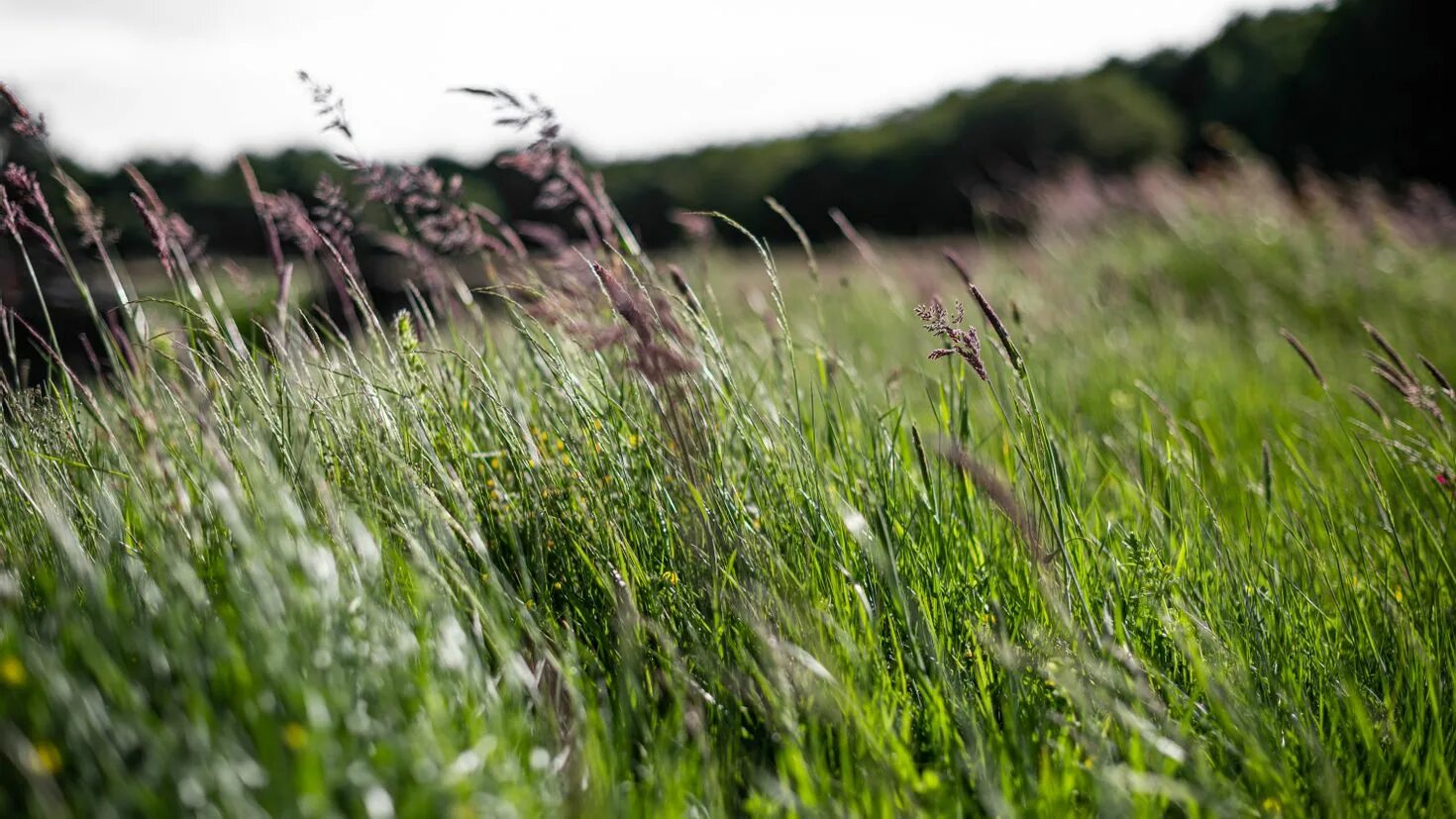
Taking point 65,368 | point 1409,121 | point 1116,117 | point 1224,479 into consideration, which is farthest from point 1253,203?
point 1116,117

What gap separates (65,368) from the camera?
163cm

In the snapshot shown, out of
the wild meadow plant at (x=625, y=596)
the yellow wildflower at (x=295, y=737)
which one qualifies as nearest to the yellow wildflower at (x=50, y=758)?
the wild meadow plant at (x=625, y=596)

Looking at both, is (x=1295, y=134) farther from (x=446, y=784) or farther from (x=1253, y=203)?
(x=446, y=784)

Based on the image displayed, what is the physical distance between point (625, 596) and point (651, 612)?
0.05 m

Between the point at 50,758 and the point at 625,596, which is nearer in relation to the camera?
the point at 50,758

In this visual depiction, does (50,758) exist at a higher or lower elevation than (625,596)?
higher

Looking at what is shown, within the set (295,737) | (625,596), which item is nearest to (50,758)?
(295,737)

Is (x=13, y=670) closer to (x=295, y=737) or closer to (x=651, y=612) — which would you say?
(x=295, y=737)

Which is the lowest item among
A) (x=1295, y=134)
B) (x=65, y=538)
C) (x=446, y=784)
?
(x=1295, y=134)

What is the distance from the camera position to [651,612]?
1.47 meters

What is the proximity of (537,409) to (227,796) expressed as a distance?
1317 millimetres

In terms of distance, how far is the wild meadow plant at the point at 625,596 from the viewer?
99 cm

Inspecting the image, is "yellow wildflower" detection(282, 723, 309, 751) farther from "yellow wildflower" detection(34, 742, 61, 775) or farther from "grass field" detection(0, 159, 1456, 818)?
"yellow wildflower" detection(34, 742, 61, 775)

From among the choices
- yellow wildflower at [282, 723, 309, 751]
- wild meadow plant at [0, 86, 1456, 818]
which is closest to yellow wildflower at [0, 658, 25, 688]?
wild meadow plant at [0, 86, 1456, 818]
